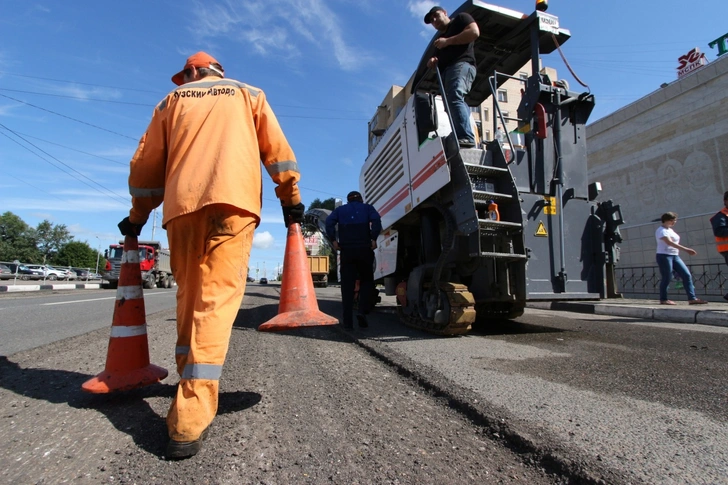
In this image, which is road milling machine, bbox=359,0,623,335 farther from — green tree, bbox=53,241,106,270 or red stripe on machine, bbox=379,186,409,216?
green tree, bbox=53,241,106,270

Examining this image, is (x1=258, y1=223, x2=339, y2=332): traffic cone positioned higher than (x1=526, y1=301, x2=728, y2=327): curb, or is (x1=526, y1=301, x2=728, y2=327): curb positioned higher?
(x1=258, y1=223, x2=339, y2=332): traffic cone

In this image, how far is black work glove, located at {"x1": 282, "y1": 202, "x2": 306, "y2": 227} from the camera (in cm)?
242

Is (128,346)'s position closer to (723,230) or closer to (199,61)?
(199,61)

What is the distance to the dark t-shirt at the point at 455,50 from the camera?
15.2 feet

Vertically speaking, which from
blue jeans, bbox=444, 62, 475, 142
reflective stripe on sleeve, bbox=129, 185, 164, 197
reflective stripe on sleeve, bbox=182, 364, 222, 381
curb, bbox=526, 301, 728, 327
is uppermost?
blue jeans, bbox=444, 62, 475, 142

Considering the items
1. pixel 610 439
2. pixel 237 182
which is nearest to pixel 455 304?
pixel 610 439

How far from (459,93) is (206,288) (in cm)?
380

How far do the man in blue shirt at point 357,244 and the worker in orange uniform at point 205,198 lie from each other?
2843 millimetres

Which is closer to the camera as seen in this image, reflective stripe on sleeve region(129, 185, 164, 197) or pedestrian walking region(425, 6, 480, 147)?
reflective stripe on sleeve region(129, 185, 164, 197)

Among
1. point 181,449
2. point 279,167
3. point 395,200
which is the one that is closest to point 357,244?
point 395,200

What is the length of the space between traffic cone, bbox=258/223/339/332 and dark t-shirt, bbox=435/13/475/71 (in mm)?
3171

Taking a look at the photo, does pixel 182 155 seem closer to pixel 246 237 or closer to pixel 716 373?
pixel 246 237

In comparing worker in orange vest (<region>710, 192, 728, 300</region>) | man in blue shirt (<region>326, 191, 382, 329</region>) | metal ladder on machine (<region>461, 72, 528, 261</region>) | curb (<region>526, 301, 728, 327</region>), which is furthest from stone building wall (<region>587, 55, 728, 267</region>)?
man in blue shirt (<region>326, 191, 382, 329</region>)

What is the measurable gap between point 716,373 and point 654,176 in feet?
53.4
